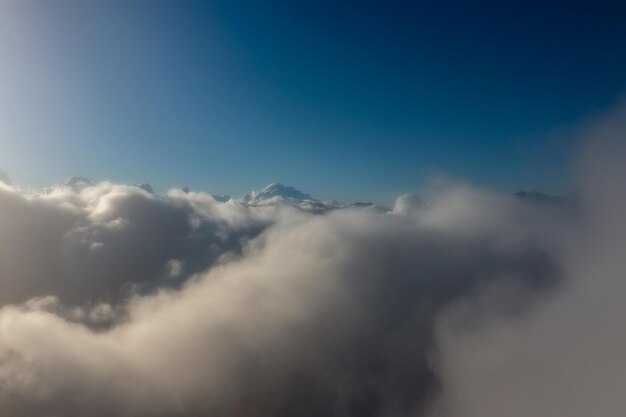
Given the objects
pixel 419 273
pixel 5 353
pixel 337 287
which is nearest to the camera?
pixel 5 353

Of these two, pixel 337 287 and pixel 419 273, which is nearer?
pixel 337 287

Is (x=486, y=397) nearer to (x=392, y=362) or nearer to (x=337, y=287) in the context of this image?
(x=392, y=362)

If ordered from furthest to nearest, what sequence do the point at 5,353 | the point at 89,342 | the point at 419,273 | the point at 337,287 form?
the point at 419,273 < the point at 337,287 < the point at 89,342 < the point at 5,353

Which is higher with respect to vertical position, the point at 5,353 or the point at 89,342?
the point at 89,342

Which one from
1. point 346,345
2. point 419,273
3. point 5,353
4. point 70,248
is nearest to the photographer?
point 5,353

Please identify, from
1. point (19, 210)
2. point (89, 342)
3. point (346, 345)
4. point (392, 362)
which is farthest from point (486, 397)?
point (19, 210)

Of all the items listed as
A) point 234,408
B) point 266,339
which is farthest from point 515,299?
point 234,408

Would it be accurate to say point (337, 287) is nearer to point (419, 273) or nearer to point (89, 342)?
point (419, 273)

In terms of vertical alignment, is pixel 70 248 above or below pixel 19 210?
below

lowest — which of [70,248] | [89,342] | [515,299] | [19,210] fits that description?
[89,342]
